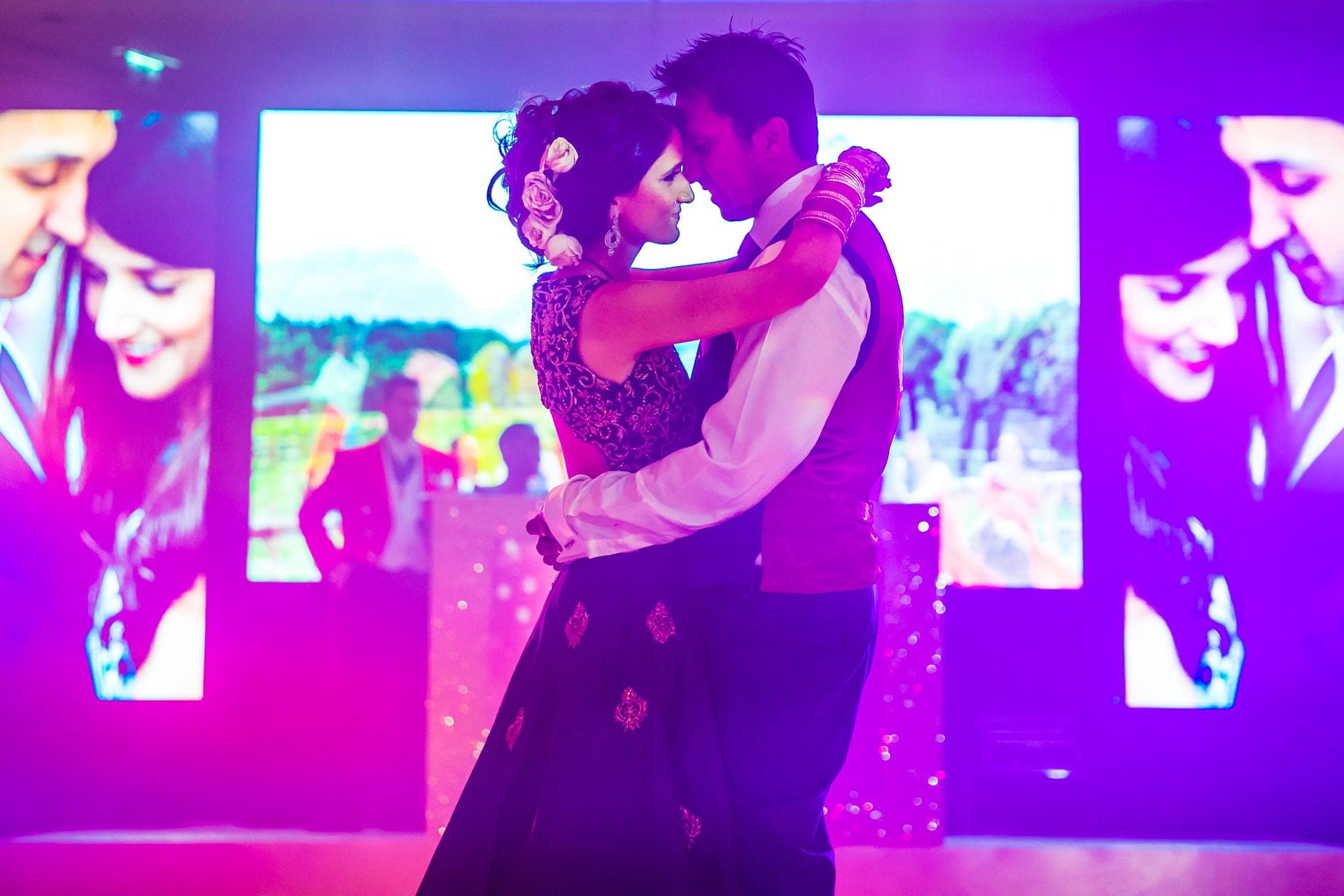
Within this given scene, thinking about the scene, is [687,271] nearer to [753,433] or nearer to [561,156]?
[561,156]

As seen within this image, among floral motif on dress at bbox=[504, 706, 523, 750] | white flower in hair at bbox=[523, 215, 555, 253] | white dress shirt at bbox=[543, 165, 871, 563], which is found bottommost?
floral motif on dress at bbox=[504, 706, 523, 750]

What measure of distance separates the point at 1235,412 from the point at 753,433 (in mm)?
3531

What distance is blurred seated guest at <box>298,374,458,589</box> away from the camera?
4.28 metres

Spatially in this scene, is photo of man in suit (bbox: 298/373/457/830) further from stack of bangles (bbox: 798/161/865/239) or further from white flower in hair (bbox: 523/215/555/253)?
stack of bangles (bbox: 798/161/865/239)

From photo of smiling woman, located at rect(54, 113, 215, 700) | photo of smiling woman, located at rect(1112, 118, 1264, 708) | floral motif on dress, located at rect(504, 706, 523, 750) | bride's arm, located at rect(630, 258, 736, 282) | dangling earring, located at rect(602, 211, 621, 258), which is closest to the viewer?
floral motif on dress, located at rect(504, 706, 523, 750)

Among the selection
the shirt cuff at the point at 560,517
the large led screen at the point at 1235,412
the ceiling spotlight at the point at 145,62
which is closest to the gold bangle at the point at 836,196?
the shirt cuff at the point at 560,517

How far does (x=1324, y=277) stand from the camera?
421 cm

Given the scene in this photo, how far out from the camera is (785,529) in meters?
1.53

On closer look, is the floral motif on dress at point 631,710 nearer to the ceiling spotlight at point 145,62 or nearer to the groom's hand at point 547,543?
the groom's hand at point 547,543

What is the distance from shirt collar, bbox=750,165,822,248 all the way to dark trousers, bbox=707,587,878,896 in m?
0.57

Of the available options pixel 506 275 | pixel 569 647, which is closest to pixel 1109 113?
pixel 506 275

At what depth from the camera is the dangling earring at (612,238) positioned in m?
1.67

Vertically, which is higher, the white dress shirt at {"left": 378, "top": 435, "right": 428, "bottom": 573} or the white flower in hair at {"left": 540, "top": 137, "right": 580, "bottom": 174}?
the white flower in hair at {"left": 540, "top": 137, "right": 580, "bottom": 174}

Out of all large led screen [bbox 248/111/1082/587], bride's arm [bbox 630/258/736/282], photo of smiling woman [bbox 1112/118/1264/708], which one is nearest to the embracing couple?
bride's arm [bbox 630/258/736/282]
